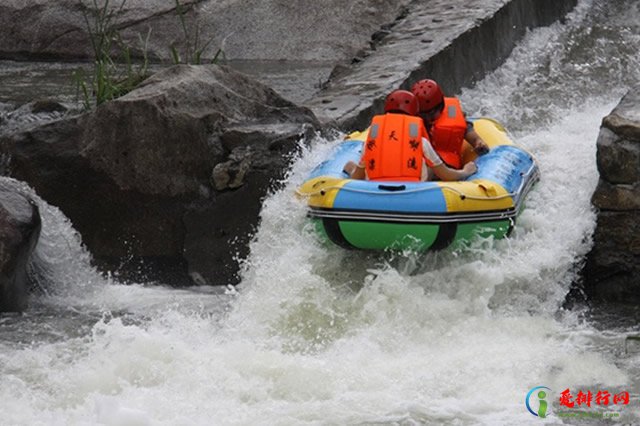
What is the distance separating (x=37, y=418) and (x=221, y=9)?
6.96m

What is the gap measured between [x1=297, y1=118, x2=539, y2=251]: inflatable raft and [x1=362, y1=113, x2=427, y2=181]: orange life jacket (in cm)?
20

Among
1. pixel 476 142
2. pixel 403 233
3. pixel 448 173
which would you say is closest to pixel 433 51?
pixel 476 142

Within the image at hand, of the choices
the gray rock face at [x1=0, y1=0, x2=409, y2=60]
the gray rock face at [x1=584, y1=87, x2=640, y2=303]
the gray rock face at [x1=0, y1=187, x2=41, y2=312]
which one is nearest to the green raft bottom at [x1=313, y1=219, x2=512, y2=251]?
the gray rock face at [x1=584, y1=87, x2=640, y2=303]

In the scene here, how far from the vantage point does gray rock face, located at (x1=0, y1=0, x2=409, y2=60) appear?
1179 centimetres

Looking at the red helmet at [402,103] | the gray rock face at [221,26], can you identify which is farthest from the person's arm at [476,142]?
the gray rock face at [221,26]

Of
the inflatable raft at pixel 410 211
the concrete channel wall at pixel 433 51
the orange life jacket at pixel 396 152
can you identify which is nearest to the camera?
the inflatable raft at pixel 410 211

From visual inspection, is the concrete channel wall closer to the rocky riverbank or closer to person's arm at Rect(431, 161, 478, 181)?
the rocky riverbank

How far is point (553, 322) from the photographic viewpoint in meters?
6.75

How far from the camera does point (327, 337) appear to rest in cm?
661

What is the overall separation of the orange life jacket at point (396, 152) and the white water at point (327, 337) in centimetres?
48

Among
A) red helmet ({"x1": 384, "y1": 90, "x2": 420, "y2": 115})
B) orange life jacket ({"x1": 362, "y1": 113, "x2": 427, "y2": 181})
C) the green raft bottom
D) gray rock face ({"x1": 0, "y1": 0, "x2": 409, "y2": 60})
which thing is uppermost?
red helmet ({"x1": 384, "y1": 90, "x2": 420, "y2": 115})

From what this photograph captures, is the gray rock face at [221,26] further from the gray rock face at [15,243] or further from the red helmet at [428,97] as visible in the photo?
the gray rock face at [15,243]

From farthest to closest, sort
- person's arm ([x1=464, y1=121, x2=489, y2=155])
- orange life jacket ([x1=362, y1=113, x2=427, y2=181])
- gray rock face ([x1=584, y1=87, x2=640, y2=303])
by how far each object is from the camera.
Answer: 1. person's arm ([x1=464, y1=121, x2=489, y2=155])
2. orange life jacket ([x1=362, y1=113, x2=427, y2=181])
3. gray rock face ([x1=584, y1=87, x2=640, y2=303])

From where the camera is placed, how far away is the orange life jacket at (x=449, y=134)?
7.70 metres
